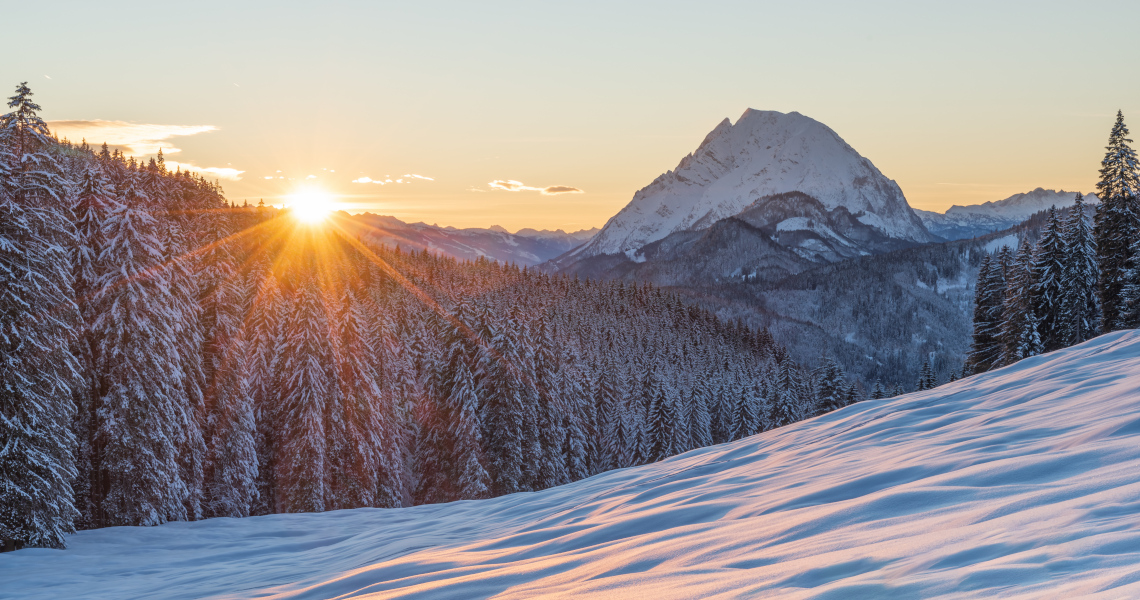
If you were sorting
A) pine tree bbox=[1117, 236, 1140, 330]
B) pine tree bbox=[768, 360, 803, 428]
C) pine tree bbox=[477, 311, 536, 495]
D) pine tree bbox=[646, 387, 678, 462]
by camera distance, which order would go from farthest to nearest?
pine tree bbox=[768, 360, 803, 428]
pine tree bbox=[646, 387, 678, 462]
pine tree bbox=[1117, 236, 1140, 330]
pine tree bbox=[477, 311, 536, 495]

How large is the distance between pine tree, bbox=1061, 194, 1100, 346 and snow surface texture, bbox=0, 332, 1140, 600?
1270 inches

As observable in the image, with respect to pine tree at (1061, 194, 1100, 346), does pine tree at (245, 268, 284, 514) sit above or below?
below

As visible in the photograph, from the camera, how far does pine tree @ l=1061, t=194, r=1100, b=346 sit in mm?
38969

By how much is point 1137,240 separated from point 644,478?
40411 millimetres

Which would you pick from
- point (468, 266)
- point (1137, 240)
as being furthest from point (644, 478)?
point (468, 266)

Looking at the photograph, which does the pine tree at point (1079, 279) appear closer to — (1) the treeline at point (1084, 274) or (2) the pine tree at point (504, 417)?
(1) the treeline at point (1084, 274)

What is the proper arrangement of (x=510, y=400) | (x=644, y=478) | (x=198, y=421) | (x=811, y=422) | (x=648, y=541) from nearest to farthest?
(x=648, y=541) < (x=644, y=478) < (x=811, y=422) < (x=198, y=421) < (x=510, y=400)

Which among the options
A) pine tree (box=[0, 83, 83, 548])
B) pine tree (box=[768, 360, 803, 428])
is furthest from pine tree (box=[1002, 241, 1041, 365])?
pine tree (box=[0, 83, 83, 548])

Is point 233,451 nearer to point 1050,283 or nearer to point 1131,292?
point 1050,283

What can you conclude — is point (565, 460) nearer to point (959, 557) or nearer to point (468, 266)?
point (959, 557)

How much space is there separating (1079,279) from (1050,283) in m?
1.39

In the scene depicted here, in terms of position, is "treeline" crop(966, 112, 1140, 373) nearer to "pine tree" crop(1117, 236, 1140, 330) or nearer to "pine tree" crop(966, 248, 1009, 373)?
"pine tree" crop(1117, 236, 1140, 330)

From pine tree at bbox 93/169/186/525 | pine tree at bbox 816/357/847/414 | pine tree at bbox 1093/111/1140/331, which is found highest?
pine tree at bbox 1093/111/1140/331

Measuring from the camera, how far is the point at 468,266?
151 metres
